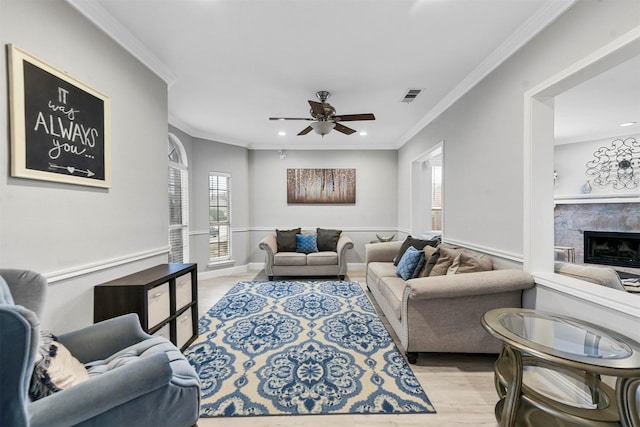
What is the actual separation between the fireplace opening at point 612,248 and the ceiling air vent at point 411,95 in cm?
430

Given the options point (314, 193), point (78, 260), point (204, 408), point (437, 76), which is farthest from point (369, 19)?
point (314, 193)

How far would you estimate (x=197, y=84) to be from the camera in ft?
9.74

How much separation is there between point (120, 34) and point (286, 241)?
3669 millimetres

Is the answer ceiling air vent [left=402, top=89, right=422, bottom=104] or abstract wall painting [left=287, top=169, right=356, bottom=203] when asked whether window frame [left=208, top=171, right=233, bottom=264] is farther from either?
ceiling air vent [left=402, top=89, right=422, bottom=104]

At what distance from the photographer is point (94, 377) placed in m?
1.11

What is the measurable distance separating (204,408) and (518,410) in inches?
73.0

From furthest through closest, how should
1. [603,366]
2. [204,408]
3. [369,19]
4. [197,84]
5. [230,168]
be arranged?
[230,168], [197,84], [369,19], [204,408], [603,366]

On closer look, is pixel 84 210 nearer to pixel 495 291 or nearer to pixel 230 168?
pixel 495 291

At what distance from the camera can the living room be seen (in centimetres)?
147

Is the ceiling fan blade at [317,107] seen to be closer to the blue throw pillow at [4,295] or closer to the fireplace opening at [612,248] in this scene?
the blue throw pillow at [4,295]

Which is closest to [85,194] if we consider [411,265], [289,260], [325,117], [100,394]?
[100,394]

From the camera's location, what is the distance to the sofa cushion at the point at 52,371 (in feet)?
3.40

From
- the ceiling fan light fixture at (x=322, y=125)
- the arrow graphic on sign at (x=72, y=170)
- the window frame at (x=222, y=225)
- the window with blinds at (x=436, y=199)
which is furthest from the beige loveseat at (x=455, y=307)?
the window frame at (x=222, y=225)

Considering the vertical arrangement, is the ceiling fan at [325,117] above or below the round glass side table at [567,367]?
above
